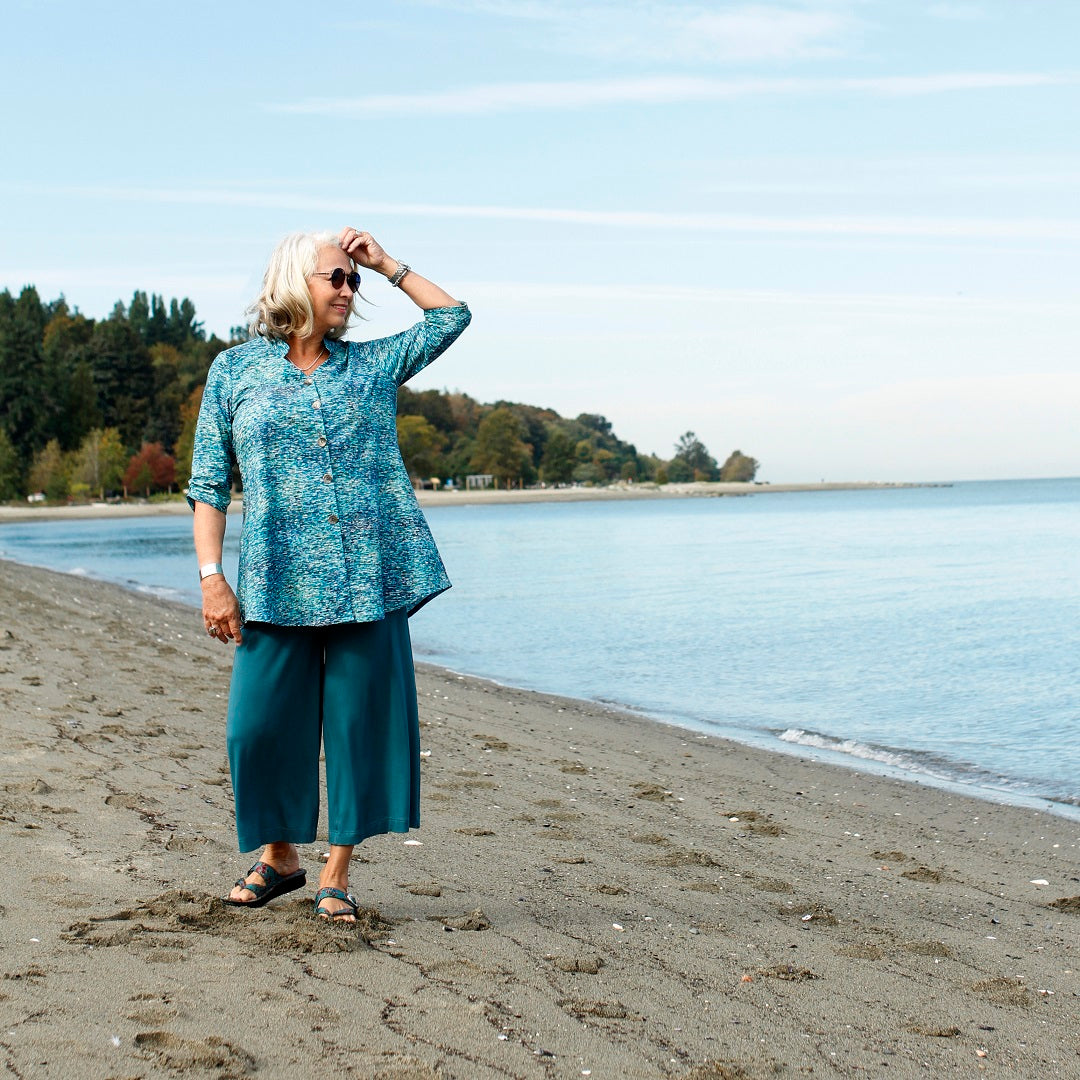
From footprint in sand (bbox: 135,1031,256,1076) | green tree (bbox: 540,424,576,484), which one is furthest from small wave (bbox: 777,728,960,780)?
green tree (bbox: 540,424,576,484)

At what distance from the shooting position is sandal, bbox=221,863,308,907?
12.0 feet

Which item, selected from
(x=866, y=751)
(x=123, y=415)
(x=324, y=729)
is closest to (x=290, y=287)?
(x=324, y=729)

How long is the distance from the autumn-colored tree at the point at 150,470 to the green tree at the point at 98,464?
8.84 ft

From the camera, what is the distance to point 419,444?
13000 centimetres

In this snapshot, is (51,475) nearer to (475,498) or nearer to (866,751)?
(475,498)

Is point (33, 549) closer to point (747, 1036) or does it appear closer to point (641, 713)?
point (641, 713)

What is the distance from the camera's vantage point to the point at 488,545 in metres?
47.7

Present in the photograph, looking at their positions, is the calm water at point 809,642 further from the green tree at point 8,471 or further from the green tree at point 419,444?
the green tree at point 419,444

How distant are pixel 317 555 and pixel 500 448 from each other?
5416 inches

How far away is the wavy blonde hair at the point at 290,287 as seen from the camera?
3441 mm

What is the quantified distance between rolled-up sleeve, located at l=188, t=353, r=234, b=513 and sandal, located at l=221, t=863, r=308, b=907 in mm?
1145

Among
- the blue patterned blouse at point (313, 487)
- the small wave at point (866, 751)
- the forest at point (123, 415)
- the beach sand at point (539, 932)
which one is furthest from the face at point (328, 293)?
the forest at point (123, 415)

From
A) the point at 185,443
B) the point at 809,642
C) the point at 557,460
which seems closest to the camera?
the point at 809,642

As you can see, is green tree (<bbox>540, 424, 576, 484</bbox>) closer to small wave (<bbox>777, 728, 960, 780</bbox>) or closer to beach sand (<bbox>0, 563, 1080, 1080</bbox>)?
small wave (<bbox>777, 728, 960, 780</bbox>)
